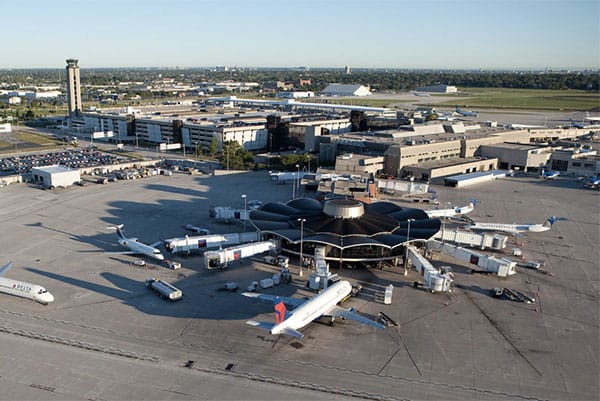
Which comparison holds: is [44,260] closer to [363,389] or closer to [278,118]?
[363,389]

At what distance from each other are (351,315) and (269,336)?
27.6ft

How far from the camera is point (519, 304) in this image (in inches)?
2186

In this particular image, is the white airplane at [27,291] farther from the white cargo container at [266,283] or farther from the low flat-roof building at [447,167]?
the low flat-roof building at [447,167]

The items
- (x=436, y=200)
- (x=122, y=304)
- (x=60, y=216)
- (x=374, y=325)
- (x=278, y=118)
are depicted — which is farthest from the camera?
(x=278, y=118)

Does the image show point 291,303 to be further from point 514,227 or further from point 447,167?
point 447,167

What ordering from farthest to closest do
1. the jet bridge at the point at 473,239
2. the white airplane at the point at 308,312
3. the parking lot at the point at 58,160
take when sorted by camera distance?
the parking lot at the point at 58,160
the jet bridge at the point at 473,239
the white airplane at the point at 308,312

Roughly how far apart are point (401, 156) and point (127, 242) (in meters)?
74.6

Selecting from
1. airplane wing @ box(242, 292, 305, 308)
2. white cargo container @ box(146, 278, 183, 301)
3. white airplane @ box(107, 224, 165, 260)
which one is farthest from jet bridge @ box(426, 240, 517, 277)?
white airplane @ box(107, 224, 165, 260)

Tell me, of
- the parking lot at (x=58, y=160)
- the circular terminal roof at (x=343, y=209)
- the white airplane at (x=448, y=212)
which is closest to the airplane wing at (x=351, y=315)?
the circular terminal roof at (x=343, y=209)

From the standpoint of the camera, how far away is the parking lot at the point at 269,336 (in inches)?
1575

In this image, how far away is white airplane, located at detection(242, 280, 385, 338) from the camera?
4438cm

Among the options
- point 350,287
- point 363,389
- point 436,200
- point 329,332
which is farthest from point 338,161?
point 363,389

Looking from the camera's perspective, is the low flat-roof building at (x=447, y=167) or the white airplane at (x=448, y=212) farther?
the low flat-roof building at (x=447, y=167)

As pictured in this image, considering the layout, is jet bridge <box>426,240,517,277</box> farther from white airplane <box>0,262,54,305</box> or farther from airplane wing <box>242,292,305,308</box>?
white airplane <box>0,262,54,305</box>
